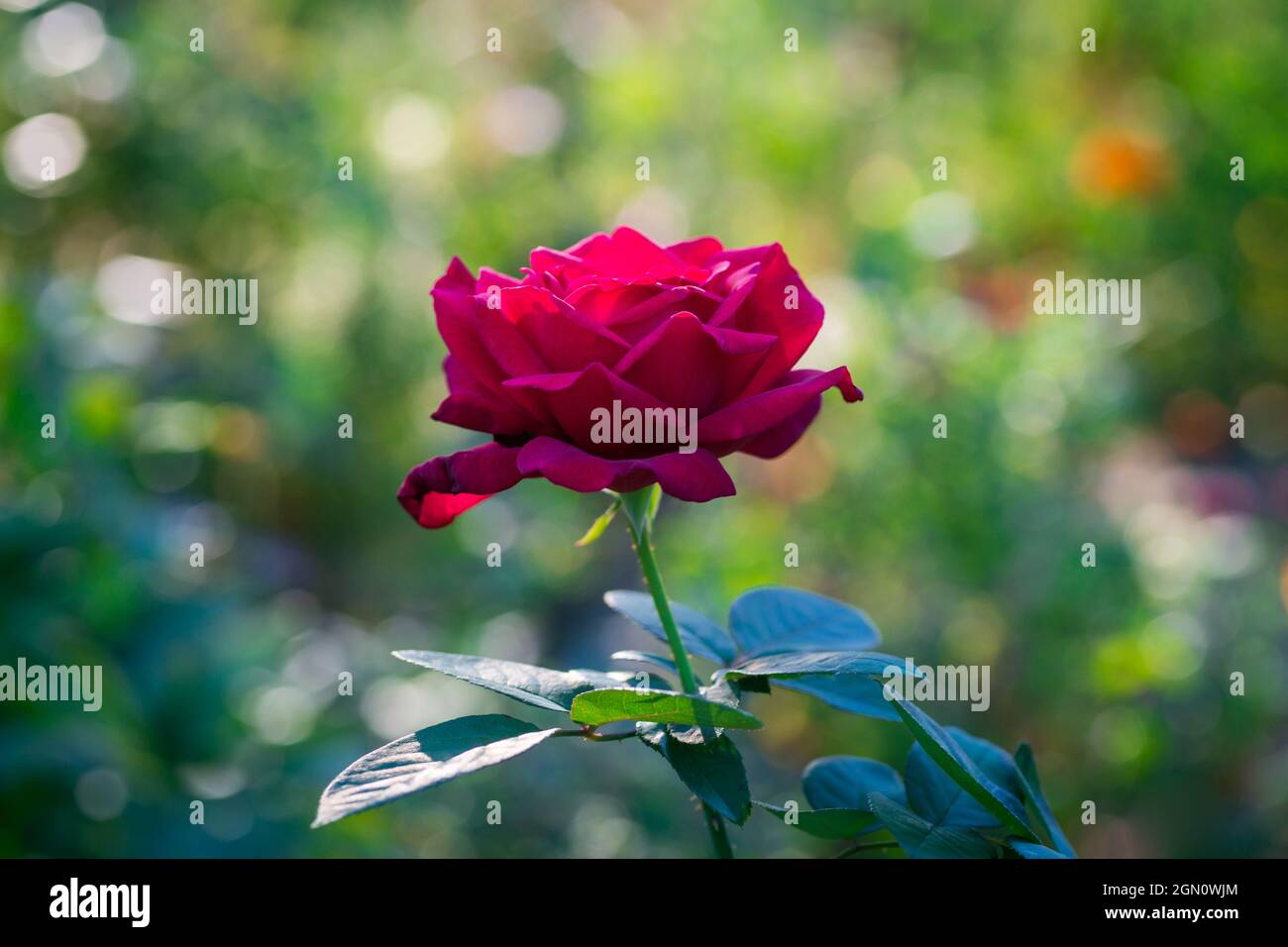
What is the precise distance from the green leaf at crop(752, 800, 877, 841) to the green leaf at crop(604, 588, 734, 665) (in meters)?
0.10

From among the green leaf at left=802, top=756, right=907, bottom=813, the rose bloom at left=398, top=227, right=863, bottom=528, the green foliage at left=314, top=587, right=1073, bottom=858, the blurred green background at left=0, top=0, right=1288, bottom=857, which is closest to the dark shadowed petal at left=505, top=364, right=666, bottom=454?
the rose bloom at left=398, top=227, right=863, bottom=528

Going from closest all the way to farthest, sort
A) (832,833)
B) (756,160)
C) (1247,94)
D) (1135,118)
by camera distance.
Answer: (832,833) → (756,160) → (1247,94) → (1135,118)

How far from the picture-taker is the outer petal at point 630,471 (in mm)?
451

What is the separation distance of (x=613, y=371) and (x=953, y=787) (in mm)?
254

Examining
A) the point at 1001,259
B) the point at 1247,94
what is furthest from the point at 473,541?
the point at 1247,94

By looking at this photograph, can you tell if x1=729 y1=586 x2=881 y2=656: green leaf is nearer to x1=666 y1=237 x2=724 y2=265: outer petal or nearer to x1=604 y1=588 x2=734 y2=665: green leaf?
x1=604 y1=588 x2=734 y2=665: green leaf

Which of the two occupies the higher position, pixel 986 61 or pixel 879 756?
pixel 986 61

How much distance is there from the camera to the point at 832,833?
1.53 ft

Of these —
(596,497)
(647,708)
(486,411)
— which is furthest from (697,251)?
(596,497)

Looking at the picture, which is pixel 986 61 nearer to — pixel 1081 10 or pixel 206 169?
pixel 1081 10

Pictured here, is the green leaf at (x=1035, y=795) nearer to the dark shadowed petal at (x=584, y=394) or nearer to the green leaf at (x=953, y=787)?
the green leaf at (x=953, y=787)

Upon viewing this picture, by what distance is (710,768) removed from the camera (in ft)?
1.48

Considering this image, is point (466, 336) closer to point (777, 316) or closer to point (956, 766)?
point (777, 316)
